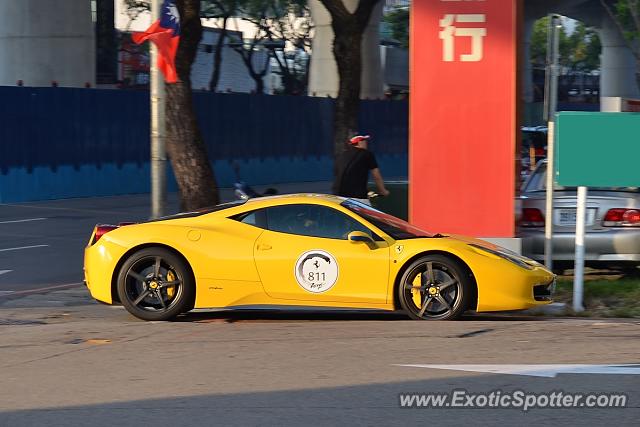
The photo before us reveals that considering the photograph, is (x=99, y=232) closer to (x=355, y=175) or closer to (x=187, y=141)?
(x=355, y=175)

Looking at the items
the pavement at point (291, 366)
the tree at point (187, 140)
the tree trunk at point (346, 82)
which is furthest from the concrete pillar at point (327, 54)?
the pavement at point (291, 366)

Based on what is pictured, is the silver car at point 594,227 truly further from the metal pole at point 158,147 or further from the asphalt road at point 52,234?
the asphalt road at point 52,234

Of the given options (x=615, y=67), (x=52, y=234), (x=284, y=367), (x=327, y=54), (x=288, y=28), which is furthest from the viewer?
(x=615, y=67)

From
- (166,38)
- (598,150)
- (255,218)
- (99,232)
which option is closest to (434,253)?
(255,218)

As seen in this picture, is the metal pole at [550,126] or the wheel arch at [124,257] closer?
the wheel arch at [124,257]

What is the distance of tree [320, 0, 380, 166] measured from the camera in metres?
20.8

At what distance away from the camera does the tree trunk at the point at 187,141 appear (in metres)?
16.6

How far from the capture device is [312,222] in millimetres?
10844

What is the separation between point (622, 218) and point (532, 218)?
1.04m

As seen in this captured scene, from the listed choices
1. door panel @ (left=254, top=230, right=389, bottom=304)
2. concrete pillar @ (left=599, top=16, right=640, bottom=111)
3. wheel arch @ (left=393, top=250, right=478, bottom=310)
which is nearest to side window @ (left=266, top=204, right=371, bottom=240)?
door panel @ (left=254, top=230, right=389, bottom=304)

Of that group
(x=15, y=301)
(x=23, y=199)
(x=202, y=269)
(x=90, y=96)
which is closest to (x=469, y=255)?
(x=202, y=269)

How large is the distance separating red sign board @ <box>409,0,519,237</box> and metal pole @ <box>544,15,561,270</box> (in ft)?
1.29

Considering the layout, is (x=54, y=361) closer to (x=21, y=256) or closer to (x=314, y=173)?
(x=21, y=256)

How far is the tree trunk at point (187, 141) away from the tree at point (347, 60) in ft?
13.9
